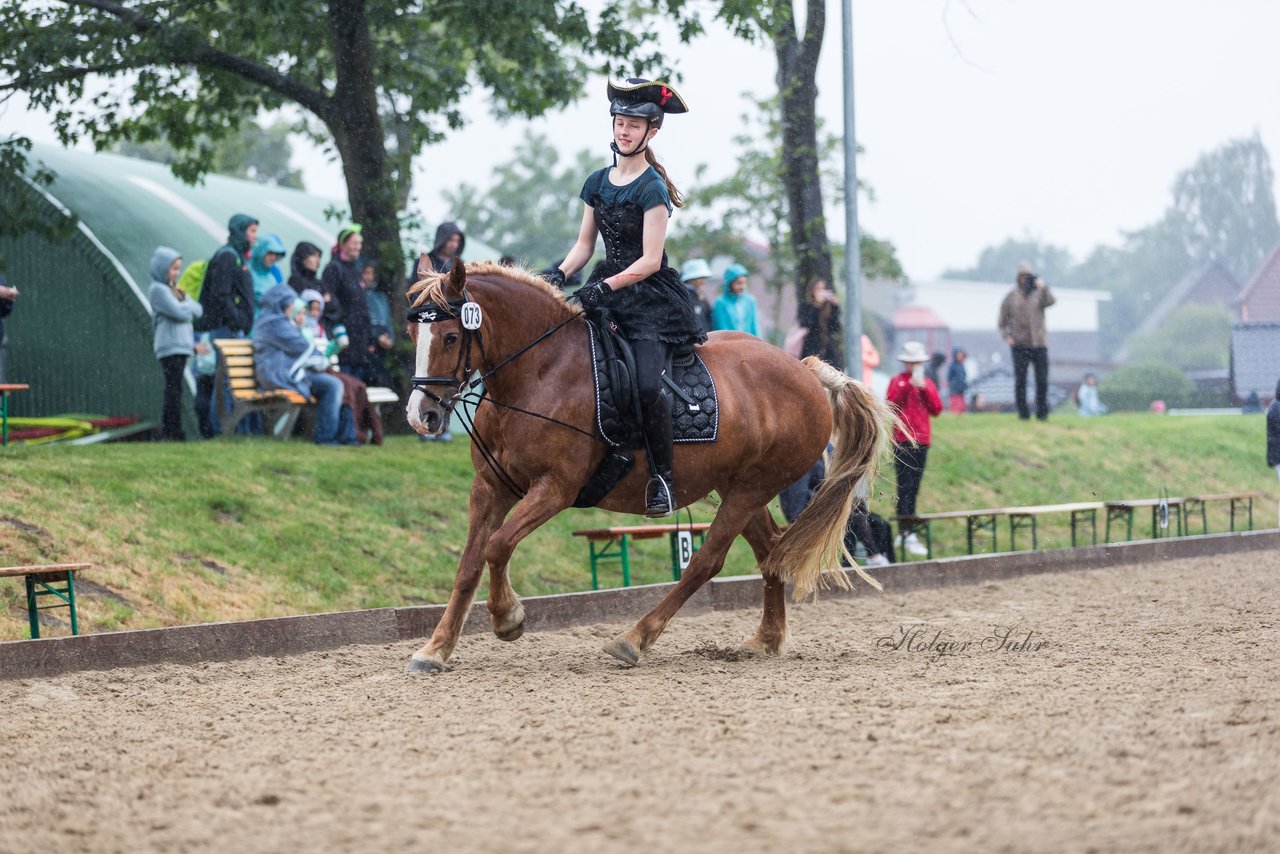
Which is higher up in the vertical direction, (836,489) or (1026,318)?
(1026,318)

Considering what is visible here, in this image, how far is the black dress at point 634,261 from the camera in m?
8.13

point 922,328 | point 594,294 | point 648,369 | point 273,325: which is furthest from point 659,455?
point 922,328

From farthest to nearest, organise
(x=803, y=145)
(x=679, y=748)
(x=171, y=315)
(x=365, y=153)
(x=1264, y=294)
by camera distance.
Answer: (x=1264, y=294) < (x=803, y=145) < (x=365, y=153) < (x=171, y=315) < (x=679, y=748)

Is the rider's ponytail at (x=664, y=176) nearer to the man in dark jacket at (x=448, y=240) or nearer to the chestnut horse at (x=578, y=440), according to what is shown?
the chestnut horse at (x=578, y=440)

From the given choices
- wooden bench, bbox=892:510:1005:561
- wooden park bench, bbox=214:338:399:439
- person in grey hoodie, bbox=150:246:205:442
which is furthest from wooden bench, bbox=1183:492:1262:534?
person in grey hoodie, bbox=150:246:205:442

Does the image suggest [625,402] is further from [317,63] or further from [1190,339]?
[1190,339]

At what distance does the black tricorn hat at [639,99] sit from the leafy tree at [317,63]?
7.84 metres

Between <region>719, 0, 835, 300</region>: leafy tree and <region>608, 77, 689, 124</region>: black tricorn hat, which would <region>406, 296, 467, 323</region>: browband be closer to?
<region>608, 77, 689, 124</region>: black tricorn hat

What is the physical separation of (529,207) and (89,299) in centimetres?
5836

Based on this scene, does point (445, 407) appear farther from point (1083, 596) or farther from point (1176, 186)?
point (1176, 186)

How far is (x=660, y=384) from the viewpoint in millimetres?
8141

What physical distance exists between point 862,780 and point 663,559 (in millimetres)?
8856

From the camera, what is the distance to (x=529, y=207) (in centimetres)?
7525

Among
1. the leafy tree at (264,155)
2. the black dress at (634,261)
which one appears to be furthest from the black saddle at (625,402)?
the leafy tree at (264,155)
